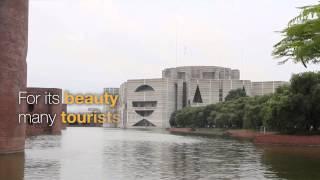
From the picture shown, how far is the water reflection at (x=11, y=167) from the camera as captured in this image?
21031 mm

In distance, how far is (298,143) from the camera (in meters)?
49.1

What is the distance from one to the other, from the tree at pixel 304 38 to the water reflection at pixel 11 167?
1180 centimetres

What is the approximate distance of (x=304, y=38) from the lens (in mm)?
19484

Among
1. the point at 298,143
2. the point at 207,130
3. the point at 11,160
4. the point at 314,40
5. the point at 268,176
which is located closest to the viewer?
the point at 314,40

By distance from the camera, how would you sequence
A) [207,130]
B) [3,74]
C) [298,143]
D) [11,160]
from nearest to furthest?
[11,160], [3,74], [298,143], [207,130]

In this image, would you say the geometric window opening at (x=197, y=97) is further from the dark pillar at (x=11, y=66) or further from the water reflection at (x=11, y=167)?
the water reflection at (x=11, y=167)

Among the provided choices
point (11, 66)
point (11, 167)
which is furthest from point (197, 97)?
point (11, 167)

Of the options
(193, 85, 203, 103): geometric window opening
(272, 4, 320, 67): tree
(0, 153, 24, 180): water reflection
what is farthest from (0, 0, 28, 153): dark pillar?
(193, 85, 203, 103): geometric window opening

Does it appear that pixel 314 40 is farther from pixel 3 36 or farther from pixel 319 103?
pixel 319 103

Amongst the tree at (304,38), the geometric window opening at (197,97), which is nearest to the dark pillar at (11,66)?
the tree at (304,38)

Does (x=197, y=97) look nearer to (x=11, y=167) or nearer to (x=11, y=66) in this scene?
(x=11, y=66)

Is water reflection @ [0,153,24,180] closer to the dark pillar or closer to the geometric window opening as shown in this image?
the dark pillar

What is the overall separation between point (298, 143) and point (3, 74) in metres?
29.9

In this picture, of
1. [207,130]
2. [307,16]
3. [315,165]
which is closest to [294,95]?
[315,165]
